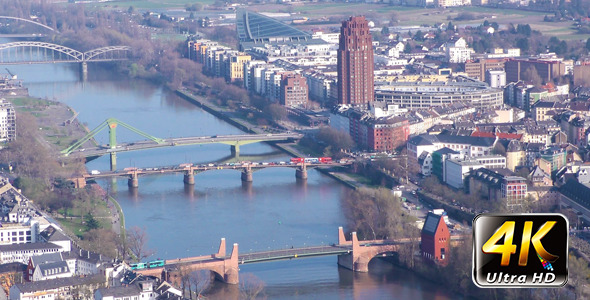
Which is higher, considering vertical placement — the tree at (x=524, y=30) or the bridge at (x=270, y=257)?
the tree at (x=524, y=30)

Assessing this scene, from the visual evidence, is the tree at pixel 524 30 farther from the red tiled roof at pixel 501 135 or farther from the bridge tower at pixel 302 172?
the bridge tower at pixel 302 172

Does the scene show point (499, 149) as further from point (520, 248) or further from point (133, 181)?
point (520, 248)

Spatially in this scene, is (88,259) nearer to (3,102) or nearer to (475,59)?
(3,102)

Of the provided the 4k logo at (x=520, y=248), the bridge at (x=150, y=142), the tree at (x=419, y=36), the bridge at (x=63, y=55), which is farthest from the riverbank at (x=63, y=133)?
the tree at (x=419, y=36)

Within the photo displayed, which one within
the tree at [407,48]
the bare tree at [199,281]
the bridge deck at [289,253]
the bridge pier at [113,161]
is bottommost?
the bridge pier at [113,161]

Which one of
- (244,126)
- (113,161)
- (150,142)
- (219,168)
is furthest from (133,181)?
(244,126)

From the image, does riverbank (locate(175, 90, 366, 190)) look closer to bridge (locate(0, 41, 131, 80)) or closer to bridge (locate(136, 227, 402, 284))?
bridge (locate(136, 227, 402, 284))

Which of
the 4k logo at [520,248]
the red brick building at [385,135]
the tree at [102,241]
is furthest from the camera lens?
the red brick building at [385,135]
